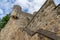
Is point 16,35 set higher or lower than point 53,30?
lower

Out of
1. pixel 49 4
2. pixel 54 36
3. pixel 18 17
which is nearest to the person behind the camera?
pixel 54 36

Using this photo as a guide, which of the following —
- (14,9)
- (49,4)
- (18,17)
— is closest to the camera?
(49,4)

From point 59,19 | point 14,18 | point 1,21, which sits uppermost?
point 59,19

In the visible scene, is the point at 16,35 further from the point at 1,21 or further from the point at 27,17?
the point at 1,21

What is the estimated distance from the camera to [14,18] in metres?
14.3

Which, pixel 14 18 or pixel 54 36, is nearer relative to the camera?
pixel 54 36

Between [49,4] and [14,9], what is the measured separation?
8.24m

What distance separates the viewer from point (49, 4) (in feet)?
24.3

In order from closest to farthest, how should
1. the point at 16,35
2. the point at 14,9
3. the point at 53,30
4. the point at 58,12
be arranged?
the point at 53,30 < the point at 58,12 < the point at 16,35 < the point at 14,9

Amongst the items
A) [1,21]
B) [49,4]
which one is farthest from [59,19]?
[1,21]

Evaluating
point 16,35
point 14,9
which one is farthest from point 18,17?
point 16,35

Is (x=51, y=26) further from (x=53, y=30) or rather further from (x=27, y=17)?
(x=27, y=17)

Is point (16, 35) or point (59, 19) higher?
point (59, 19)

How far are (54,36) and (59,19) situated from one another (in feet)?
2.63
